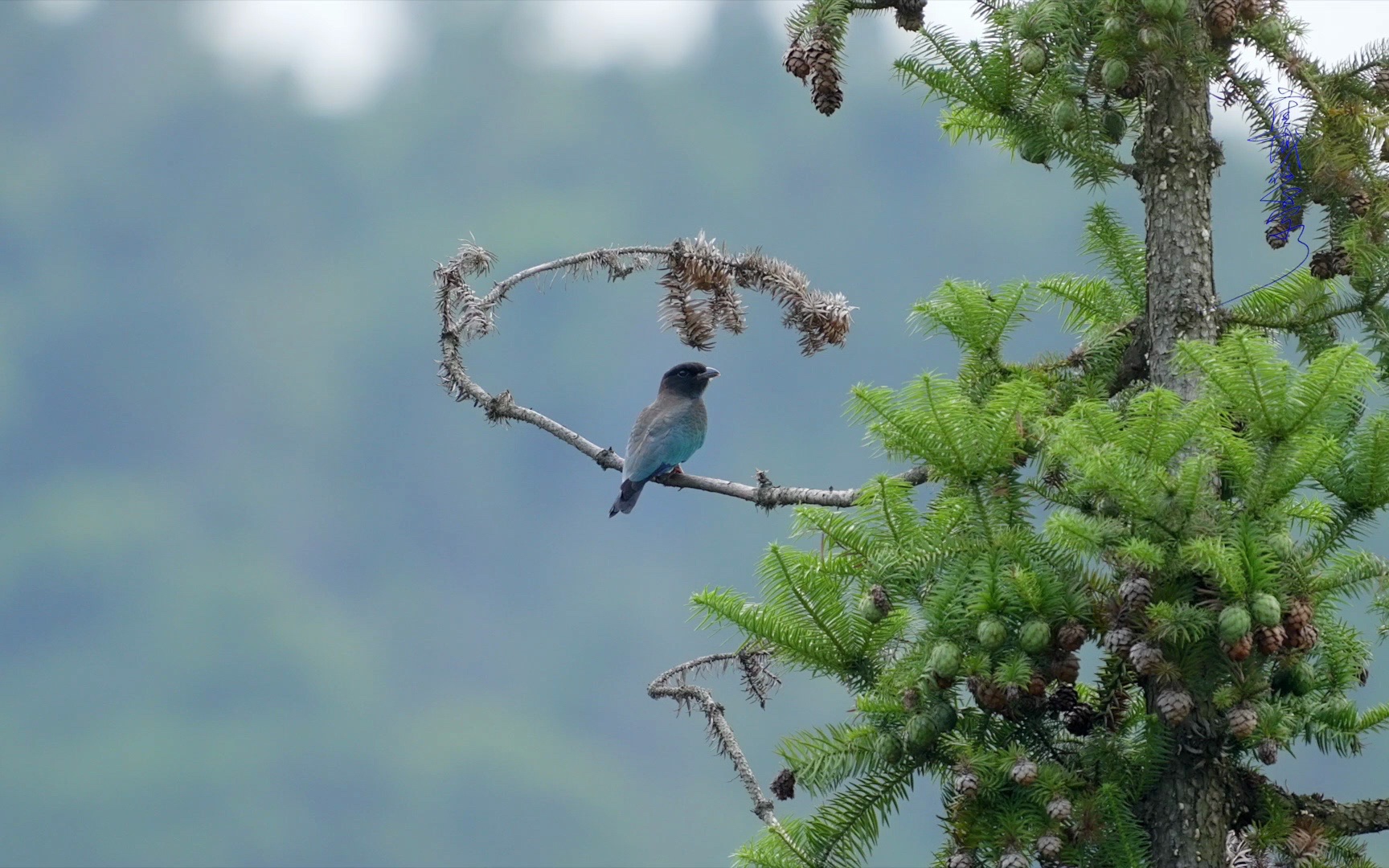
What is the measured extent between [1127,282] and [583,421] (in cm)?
18355

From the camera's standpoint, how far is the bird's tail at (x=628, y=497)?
10.2 metres

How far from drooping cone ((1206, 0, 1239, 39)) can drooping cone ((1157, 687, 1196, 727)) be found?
7.40ft

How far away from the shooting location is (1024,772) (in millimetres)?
3912

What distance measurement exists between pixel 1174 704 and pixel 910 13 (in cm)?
247

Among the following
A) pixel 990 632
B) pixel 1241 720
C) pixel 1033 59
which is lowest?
pixel 1241 720

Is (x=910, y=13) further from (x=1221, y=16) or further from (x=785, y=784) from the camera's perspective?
(x=785, y=784)

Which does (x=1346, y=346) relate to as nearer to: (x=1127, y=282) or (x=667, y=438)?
(x=1127, y=282)

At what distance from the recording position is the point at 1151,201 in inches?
206

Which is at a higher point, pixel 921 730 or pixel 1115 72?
pixel 1115 72

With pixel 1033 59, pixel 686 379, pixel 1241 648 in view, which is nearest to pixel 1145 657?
pixel 1241 648

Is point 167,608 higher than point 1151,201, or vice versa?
point 167,608

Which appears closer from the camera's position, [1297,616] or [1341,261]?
[1297,616]

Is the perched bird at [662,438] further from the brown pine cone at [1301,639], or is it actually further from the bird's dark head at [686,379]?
the brown pine cone at [1301,639]

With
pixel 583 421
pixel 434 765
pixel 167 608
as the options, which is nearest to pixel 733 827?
pixel 434 765
